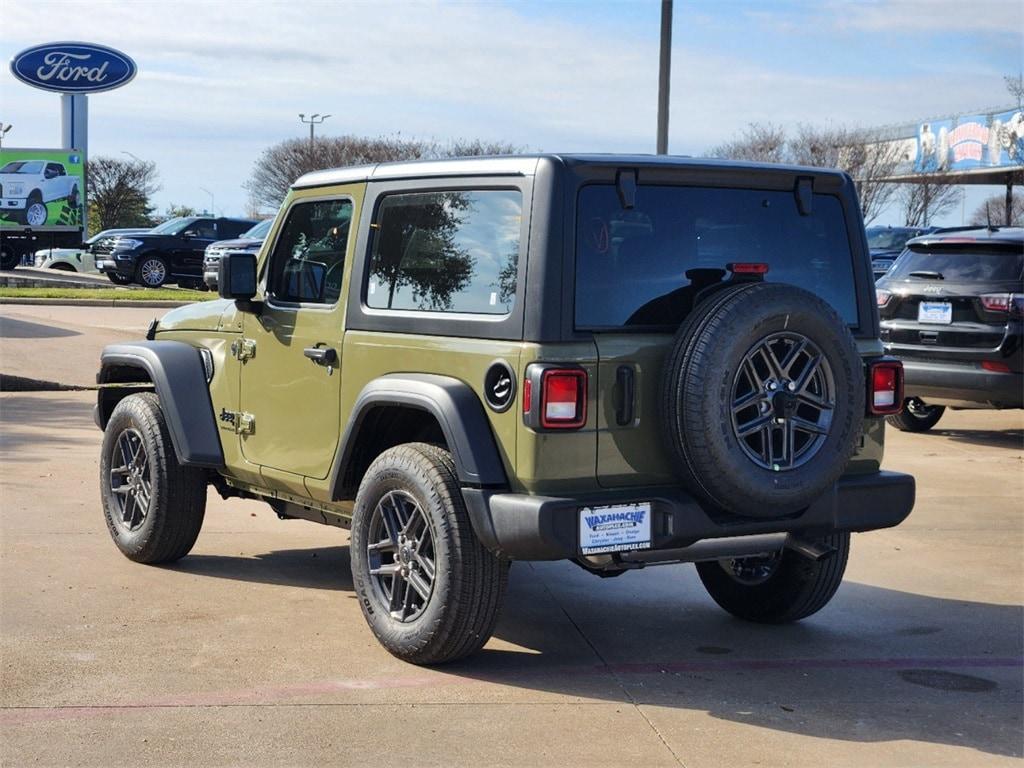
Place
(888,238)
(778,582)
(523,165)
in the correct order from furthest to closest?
(888,238) → (778,582) → (523,165)

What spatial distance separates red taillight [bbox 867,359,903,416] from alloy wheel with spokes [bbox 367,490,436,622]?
1831mm

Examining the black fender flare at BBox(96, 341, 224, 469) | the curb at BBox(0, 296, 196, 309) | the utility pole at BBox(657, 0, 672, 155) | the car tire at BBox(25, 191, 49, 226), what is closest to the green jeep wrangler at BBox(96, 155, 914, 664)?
the black fender flare at BBox(96, 341, 224, 469)

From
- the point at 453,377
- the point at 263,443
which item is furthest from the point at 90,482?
the point at 453,377

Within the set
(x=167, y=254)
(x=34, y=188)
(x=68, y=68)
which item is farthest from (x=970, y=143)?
(x=167, y=254)

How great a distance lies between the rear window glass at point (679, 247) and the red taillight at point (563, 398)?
0.23 m

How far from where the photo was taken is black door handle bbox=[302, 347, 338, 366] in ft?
19.2

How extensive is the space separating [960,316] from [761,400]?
276 inches

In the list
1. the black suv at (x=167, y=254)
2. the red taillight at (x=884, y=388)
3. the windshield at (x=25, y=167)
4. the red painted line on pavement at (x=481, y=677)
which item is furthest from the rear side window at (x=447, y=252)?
the windshield at (x=25, y=167)

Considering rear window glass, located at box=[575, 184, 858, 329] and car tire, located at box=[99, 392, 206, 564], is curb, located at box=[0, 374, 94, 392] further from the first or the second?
rear window glass, located at box=[575, 184, 858, 329]

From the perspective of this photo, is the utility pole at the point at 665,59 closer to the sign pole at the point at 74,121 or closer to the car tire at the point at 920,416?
the car tire at the point at 920,416

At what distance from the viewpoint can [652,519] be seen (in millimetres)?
5035

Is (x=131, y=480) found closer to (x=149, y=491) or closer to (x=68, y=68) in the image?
(x=149, y=491)

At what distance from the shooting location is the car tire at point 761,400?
16.1ft

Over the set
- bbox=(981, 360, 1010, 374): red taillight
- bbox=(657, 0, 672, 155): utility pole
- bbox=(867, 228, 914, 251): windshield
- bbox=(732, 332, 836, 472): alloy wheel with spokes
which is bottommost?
bbox=(981, 360, 1010, 374): red taillight
